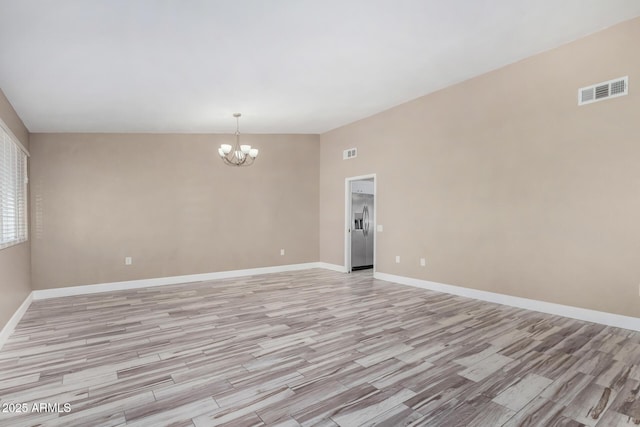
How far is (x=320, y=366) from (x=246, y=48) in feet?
9.99

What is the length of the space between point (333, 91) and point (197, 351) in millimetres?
3753

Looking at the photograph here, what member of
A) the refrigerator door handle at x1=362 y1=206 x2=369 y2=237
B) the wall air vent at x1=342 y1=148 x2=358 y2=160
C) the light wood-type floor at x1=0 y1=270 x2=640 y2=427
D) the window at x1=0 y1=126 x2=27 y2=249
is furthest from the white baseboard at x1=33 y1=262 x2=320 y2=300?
the wall air vent at x1=342 y1=148 x2=358 y2=160

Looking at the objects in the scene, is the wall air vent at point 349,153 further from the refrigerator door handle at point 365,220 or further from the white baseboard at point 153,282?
the white baseboard at point 153,282

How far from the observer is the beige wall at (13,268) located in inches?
143

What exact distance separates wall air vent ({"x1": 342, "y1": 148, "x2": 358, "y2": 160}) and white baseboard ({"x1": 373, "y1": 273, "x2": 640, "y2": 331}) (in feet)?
8.99

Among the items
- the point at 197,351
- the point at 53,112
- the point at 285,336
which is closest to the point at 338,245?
the point at 285,336

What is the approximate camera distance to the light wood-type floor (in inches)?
85.4

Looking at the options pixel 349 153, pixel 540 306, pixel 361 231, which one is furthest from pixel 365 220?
pixel 540 306

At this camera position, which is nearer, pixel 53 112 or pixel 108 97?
pixel 108 97

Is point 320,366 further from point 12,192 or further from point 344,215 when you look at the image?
point 344,215

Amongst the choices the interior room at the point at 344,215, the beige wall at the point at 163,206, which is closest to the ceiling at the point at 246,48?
the interior room at the point at 344,215

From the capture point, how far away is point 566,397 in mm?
2334

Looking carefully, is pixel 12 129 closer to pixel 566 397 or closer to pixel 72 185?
pixel 72 185

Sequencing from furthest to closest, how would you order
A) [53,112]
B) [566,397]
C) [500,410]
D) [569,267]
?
[53,112]
[569,267]
[566,397]
[500,410]
